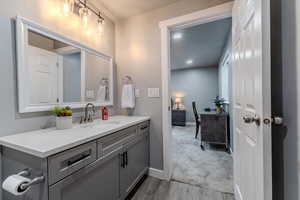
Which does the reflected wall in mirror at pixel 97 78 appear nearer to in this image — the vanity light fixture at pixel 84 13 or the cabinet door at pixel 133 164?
the vanity light fixture at pixel 84 13

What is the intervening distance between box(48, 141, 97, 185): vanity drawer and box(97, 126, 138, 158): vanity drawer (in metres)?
0.06

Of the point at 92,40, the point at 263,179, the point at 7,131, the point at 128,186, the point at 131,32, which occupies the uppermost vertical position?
the point at 131,32

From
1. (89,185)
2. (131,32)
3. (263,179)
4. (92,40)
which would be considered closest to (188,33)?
(131,32)

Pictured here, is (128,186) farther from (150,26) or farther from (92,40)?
(150,26)

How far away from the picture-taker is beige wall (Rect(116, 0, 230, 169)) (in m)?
1.92

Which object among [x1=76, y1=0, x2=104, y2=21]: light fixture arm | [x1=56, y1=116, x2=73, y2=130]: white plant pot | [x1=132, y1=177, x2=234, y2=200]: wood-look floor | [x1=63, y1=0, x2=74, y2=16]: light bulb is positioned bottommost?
[x1=132, y1=177, x2=234, y2=200]: wood-look floor

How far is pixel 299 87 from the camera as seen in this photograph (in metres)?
0.64

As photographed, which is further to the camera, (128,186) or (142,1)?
(142,1)

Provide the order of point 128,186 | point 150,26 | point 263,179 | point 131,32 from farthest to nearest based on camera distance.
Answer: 1. point 131,32
2. point 150,26
3. point 128,186
4. point 263,179

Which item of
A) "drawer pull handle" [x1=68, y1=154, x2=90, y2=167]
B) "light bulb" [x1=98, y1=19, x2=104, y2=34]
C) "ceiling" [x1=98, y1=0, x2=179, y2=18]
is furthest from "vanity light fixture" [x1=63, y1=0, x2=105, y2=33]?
"drawer pull handle" [x1=68, y1=154, x2=90, y2=167]

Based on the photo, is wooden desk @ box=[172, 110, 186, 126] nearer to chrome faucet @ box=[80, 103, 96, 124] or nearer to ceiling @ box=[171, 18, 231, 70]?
ceiling @ box=[171, 18, 231, 70]

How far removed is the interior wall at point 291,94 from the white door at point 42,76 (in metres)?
1.80

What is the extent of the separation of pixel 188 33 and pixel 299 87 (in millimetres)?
2627

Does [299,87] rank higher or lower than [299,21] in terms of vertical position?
lower
